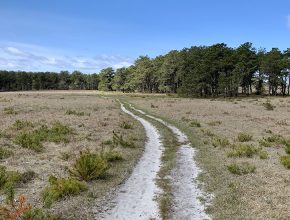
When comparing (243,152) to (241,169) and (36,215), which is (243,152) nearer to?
(241,169)

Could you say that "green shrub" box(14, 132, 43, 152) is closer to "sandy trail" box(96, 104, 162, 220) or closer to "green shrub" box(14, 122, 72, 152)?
"green shrub" box(14, 122, 72, 152)

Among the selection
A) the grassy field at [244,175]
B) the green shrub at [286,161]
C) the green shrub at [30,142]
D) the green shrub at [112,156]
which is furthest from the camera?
the green shrub at [30,142]

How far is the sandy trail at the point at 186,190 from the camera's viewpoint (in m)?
12.9

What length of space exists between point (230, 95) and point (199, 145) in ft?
311

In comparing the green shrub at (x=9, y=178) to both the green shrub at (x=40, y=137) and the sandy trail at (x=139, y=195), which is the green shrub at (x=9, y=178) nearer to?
the sandy trail at (x=139, y=195)

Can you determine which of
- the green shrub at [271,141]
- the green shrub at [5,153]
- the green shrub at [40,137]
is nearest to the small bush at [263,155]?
the green shrub at [271,141]

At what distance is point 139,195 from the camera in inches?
583

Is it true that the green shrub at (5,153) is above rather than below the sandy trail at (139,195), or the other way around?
above

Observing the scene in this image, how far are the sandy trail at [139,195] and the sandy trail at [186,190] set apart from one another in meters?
0.80

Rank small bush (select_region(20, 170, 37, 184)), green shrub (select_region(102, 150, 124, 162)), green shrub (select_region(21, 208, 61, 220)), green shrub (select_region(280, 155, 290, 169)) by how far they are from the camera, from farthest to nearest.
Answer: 1. green shrub (select_region(102, 150, 124, 162))
2. green shrub (select_region(280, 155, 290, 169))
3. small bush (select_region(20, 170, 37, 184))
4. green shrub (select_region(21, 208, 61, 220))

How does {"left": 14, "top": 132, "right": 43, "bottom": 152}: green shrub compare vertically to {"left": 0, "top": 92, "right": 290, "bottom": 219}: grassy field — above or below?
above

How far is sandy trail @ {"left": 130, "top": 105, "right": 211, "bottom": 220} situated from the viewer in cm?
1288

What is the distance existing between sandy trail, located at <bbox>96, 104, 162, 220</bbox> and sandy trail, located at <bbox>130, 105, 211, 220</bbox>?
797 millimetres

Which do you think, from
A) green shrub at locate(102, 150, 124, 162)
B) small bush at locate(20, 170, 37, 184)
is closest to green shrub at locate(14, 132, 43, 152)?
green shrub at locate(102, 150, 124, 162)
